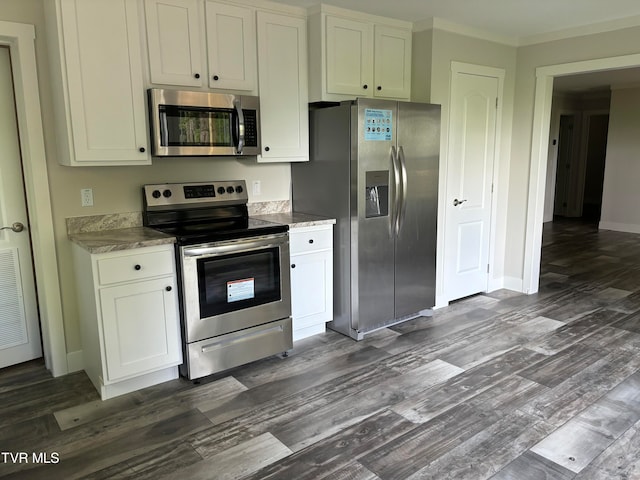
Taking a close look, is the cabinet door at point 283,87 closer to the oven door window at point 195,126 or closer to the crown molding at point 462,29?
the oven door window at point 195,126

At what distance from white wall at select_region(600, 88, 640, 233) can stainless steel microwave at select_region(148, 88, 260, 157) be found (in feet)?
24.1

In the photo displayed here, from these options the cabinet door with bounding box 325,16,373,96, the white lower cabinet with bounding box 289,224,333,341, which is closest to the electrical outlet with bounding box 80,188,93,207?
the white lower cabinet with bounding box 289,224,333,341

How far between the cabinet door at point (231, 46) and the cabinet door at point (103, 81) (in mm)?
484

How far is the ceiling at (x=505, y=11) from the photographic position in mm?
3498

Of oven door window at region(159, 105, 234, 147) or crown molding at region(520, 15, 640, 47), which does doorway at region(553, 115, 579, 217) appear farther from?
oven door window at region(159, 105, 234, 147)

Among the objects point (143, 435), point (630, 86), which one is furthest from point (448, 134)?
point (630, 86)

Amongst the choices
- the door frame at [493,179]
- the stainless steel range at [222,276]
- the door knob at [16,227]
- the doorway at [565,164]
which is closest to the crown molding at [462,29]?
the door frame at [493,179]

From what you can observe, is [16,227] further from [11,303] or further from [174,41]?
[174,41]

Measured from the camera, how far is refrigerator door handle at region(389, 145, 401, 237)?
3.63 m

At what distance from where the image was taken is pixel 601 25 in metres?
4.09

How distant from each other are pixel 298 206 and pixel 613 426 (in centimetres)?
252

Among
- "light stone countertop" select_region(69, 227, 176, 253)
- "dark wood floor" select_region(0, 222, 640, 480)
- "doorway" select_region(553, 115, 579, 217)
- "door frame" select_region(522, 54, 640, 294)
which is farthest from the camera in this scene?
"doorway" select_region(553, 115, 579, 217)

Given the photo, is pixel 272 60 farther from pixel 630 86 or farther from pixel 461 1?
pixel 630 86

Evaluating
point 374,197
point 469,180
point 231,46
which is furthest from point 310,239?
point 469,180
